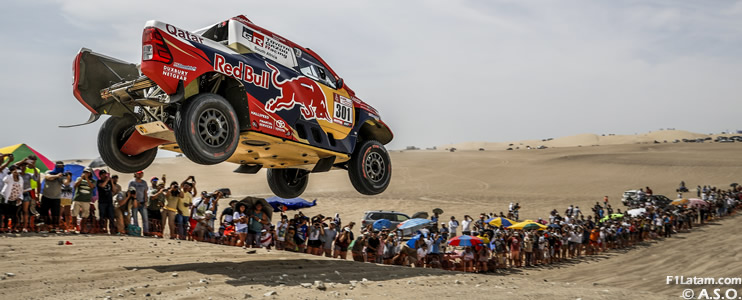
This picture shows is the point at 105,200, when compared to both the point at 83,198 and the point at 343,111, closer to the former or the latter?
the point at 83,198

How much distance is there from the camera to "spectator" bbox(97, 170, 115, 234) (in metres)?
11.5

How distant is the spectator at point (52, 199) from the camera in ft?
36.5

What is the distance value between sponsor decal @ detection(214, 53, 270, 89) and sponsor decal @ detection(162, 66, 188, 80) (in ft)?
1.62

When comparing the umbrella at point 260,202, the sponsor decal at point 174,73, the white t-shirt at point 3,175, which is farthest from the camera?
the umbrella at point 260,202

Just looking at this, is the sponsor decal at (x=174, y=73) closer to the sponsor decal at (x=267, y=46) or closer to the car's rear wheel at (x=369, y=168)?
the sponsor decal at (x=267, y=46)

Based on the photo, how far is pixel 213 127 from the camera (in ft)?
26.2

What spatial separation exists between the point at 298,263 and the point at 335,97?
3052mm

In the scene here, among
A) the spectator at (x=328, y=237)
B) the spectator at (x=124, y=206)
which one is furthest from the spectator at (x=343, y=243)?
the spectator at (x=124, y=206)

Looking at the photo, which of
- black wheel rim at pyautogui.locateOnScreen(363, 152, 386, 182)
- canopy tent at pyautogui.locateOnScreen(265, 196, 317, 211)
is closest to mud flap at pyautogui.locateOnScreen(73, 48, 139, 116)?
black wheel rim at pyautogui.locateOnScreen(363, 152, 386, 182)

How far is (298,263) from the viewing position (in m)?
10.2

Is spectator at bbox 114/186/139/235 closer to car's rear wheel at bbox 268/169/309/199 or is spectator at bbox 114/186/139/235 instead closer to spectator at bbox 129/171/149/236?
spectator at bbox 129/171/149/236

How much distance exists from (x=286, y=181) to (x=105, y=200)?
366 centimetres

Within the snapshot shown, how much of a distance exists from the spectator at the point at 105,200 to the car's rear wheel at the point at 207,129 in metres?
4.67

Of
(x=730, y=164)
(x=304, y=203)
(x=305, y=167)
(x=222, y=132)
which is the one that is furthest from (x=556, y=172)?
(x=222, y=132)
